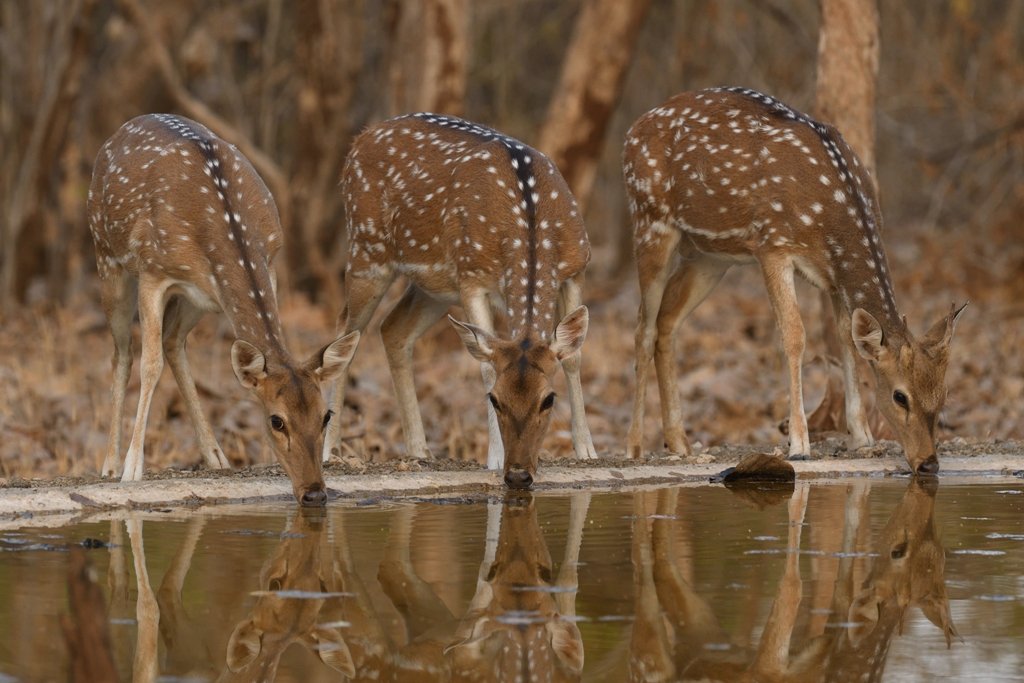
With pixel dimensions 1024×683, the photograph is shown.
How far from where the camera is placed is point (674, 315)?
11.6 meters

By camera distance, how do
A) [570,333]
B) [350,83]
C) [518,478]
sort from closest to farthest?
[518,478]
[570,333]
[350,83]

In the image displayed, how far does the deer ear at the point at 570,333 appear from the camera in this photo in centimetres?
965

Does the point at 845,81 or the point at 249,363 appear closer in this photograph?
the point at 249,363

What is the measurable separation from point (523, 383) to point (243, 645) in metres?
3.78

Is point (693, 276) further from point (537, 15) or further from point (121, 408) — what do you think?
point (537, 15)

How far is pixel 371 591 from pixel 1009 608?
2239mm

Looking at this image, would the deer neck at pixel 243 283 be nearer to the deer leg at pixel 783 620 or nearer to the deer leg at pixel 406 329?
the deer leg at pixel 406 329

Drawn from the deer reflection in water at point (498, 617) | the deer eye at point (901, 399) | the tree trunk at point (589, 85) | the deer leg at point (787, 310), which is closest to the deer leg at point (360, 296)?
the deer leg at point (787, 310)

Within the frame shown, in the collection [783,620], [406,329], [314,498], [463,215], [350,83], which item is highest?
[350,83]

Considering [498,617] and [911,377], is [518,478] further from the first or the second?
[498,617]

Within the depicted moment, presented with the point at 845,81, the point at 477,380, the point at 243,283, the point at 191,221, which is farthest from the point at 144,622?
the point at 477,380

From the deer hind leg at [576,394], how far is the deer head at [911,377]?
1617 mm

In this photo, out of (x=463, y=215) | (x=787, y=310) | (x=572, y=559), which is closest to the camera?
(x=572, y=559)

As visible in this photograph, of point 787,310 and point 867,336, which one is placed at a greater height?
point 787,310
